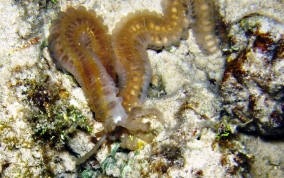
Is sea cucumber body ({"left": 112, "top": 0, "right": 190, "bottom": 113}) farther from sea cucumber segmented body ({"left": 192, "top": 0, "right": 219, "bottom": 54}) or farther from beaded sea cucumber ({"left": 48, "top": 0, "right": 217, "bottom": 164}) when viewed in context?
sea cucumber segmented body ({"left": 192, "top": 0, "right": 219, "bottom": 54})

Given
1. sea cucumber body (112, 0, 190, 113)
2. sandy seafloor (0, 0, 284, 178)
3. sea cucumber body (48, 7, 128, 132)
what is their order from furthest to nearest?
sea cucumber body (112, 0, 190, 113) < sea cucumber body (48, 7, 128, 132) < sandy seafloor (0, 0, 284, 178)

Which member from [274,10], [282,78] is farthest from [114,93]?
[274,10]

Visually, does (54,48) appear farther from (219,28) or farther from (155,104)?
(219,28)

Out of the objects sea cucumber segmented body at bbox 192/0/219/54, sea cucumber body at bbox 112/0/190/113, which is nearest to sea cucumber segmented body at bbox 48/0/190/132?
sea cucumber body at bbox 112/0/190/113

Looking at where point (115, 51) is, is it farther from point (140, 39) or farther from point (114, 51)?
point (140, 39)

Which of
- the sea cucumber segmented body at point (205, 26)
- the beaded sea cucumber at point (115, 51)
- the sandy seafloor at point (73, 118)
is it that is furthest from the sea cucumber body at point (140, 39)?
the sandy seafloor at point (73, 118)

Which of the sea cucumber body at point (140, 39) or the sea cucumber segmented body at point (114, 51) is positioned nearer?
the sea cucumber segmented body at point (114, 51)

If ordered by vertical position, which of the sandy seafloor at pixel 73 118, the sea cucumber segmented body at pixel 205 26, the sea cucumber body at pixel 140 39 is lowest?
the sandy seafloor at pixel 73 118

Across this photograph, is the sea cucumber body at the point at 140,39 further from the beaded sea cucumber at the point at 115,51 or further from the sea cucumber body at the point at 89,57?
the sea cucumber body at the point at 89,57
